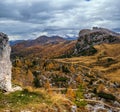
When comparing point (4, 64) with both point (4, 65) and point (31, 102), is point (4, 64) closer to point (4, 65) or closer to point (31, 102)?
point (4, 65)

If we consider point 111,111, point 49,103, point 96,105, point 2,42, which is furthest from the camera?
point 111,111

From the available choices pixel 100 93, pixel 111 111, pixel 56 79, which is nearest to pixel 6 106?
pixel 111 111

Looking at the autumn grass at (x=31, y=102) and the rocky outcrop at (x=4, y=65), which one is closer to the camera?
the autumn grass at (x=31, y=102)

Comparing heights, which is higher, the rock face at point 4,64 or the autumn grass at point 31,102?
the rock face at point 4,64

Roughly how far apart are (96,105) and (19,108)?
2555 inches

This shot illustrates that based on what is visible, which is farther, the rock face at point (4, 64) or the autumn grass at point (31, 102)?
the rock face at point (4, 64)

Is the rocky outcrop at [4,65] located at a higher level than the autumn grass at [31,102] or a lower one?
higher

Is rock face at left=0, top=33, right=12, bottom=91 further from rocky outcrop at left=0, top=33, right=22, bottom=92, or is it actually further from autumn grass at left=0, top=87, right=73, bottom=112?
autumn grass at left=0, top=87, right=73, bottom=112

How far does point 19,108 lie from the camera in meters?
34.5

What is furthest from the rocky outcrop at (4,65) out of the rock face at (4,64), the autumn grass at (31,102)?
the autumn grass at (31,102)

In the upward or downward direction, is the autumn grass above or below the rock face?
below

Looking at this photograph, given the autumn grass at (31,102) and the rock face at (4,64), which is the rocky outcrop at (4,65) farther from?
the autumn grass at (31,102)

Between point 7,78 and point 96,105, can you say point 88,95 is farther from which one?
point 7,78

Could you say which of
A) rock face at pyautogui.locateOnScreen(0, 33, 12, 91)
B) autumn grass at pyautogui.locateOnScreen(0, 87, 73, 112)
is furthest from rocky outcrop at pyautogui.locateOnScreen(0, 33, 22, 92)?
autumn grass at pyautogui.locateOnScreen(0, 87, 73, 112)
